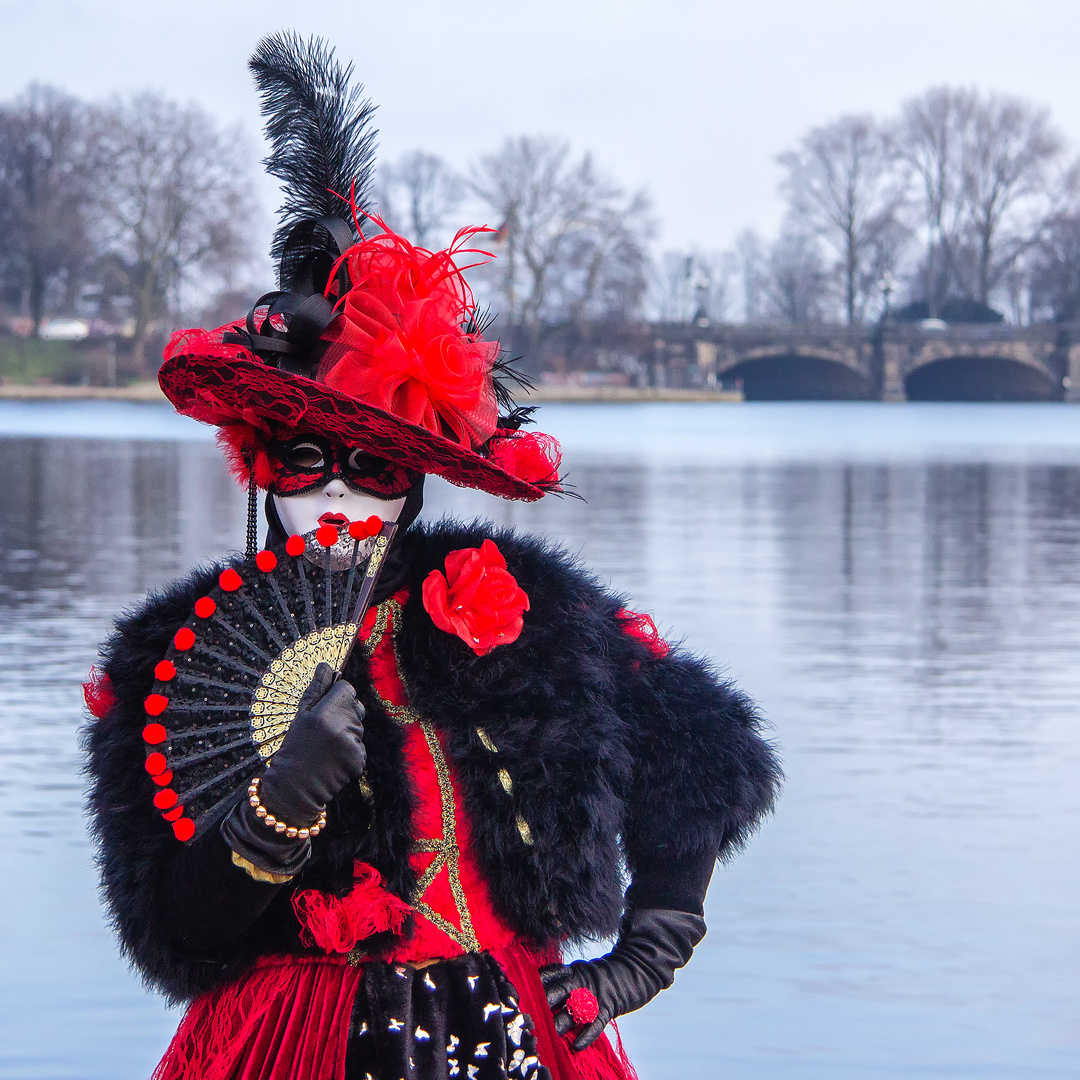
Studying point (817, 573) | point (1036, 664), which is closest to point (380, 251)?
point (1036, 664)

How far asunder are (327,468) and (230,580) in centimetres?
22

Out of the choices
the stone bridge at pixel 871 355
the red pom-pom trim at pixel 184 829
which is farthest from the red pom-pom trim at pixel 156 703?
the stone bridge at pixel 871 355

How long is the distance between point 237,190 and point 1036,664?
5635 centimetres

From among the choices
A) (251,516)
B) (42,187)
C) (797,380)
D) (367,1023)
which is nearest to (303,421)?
(251,516)

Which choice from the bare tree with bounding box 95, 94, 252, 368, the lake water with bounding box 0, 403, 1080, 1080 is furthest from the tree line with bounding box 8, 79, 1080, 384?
the lake water with bounding box 0, 403, 1080, 1080

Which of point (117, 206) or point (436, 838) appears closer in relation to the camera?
point (436, 838)

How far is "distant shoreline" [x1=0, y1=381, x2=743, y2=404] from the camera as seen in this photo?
5989cm

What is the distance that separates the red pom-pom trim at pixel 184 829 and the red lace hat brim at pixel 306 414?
0.47 metres

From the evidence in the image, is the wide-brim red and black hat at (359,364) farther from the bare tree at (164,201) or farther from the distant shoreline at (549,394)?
the bare tree at (164,201)

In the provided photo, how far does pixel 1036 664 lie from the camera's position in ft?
29.5

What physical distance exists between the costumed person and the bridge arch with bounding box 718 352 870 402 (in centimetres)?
7794

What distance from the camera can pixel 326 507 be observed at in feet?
6.79

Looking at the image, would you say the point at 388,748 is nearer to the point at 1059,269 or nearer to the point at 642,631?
the point at 642,631

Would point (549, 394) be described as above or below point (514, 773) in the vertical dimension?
above
